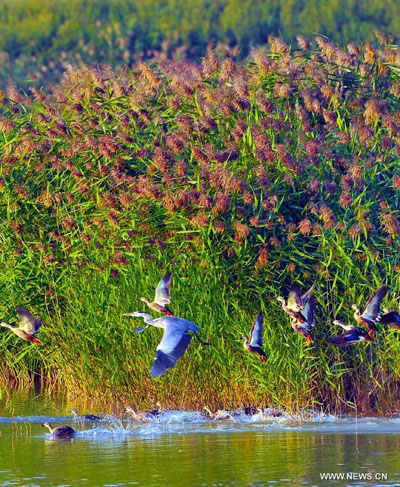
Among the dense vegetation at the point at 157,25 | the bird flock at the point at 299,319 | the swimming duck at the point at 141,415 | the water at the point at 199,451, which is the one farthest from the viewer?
the dense vegetation at the point at 157,25

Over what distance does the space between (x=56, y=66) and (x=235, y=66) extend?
33.8 m

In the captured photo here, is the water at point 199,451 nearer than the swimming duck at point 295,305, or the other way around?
the water at point 199,451

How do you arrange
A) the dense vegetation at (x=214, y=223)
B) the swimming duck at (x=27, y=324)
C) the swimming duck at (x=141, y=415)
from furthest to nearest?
the swimming duck at (x=27, y=324) < the dense vegetation at (x=214, y=223) < the swimming duck at (x=141, y=415)

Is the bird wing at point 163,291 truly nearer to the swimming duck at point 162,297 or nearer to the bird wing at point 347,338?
the swimming duck at point 162,297

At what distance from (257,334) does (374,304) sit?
3.97 feet

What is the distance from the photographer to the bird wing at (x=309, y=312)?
45.0 ft

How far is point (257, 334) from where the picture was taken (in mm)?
13695

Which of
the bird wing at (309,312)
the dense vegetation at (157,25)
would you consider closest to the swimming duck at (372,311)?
the bird wing at (309,312)

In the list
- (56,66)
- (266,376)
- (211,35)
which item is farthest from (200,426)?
(211,35)

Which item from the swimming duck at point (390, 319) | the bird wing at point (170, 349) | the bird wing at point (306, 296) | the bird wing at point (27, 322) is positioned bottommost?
the bird wing at point (170, 349)

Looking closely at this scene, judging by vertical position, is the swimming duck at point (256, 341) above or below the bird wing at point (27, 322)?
below

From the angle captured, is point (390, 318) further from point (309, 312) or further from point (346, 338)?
point (309, 312)

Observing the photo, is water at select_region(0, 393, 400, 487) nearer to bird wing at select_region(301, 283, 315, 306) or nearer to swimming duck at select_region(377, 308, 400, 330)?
swimming duck at select_region(377, 308, 400, 330)

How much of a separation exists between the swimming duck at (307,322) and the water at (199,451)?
922 mm
